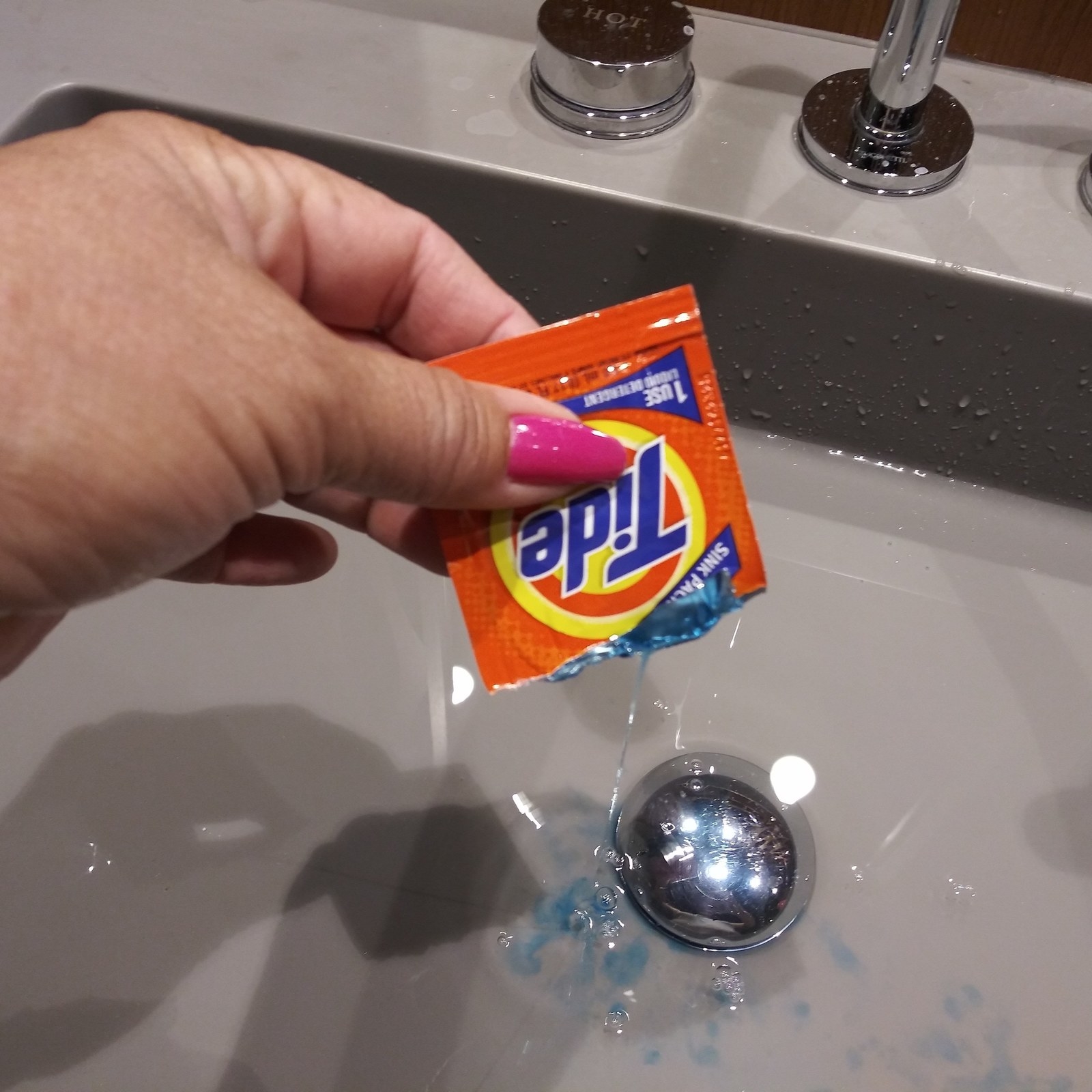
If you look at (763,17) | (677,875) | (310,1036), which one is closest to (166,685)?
(310,1036)

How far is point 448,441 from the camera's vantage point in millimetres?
314

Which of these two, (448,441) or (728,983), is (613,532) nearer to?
(448,441)

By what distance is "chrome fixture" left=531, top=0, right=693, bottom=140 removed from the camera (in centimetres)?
50

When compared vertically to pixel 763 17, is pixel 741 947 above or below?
below

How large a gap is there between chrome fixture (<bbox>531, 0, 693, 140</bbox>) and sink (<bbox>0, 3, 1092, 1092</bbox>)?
3cm

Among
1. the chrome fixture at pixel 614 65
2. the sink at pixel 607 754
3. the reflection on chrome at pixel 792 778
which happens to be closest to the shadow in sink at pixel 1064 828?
the sink at pixel 607 754

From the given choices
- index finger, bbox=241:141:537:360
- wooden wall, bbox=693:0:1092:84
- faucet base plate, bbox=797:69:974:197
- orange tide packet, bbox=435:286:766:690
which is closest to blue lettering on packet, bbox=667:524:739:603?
orange tide packet, bbox=435:286:766:690

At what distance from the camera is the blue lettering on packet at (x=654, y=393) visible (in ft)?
1.18

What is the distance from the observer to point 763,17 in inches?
22.4

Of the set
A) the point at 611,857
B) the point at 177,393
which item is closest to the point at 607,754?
the point at 611,857

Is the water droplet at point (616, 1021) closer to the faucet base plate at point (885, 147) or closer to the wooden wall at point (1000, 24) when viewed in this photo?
the faucet base plate at point (885, 147)

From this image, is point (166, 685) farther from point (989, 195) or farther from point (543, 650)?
point (989, 195)

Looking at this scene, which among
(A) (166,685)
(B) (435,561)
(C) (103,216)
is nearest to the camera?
(C) (103,216)

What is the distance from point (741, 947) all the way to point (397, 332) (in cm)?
37
